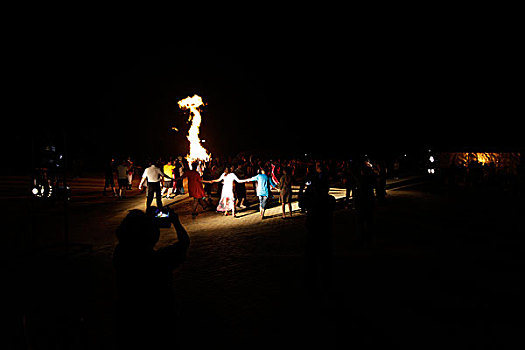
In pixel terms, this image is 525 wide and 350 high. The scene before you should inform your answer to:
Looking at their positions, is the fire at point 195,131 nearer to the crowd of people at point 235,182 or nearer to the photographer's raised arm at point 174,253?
the crowd of people at point 235,182

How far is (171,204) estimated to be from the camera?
16.4m

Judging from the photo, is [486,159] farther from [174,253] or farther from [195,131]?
[174,253]

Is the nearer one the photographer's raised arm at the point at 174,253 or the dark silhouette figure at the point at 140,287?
the dark silhouette figure at the point at 140,287

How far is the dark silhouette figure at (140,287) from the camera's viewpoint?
261 centimetres

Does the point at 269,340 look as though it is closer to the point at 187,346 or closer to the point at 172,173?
the point at 187,346

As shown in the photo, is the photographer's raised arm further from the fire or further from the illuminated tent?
the illuminated tent

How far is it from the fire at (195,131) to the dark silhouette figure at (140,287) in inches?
1014

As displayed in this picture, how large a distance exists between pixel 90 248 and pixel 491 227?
11.1 m

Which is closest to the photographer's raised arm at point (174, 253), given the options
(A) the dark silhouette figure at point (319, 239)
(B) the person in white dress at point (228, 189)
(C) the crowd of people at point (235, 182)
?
(A) the dark silhouette figure at point (319, 239)

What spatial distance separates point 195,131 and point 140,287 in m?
27.7

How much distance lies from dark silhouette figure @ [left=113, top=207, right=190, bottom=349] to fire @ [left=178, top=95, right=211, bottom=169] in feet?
84.5

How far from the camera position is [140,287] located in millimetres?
2631

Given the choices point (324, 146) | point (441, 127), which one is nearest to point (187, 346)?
point (441, 127)

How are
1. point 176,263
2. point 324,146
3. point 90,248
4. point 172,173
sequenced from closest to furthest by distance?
point 176,263 < point 90,248 < point 172,173 < point 324,146
